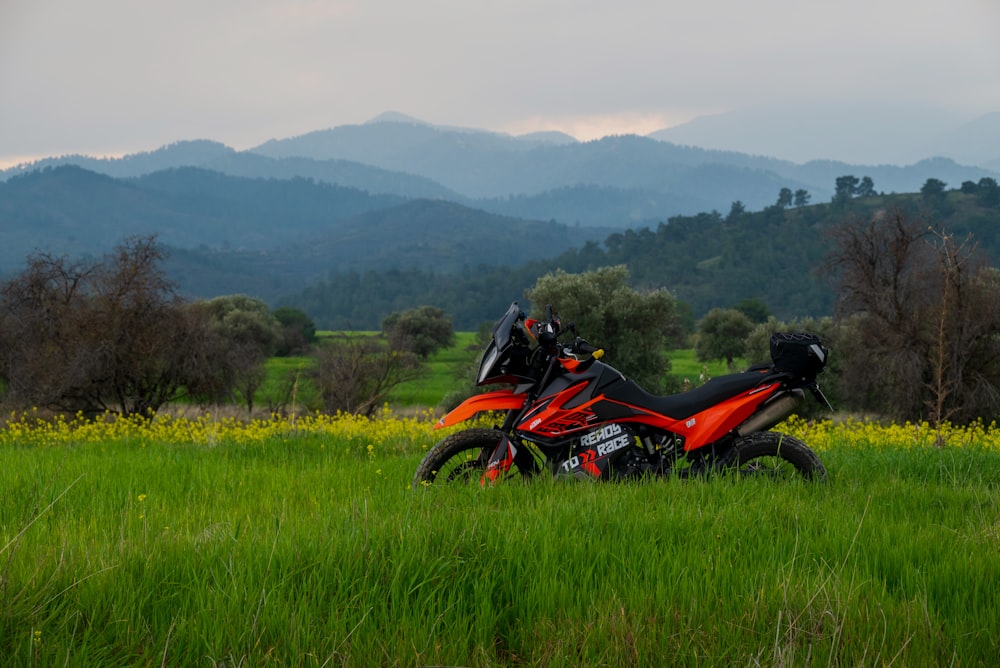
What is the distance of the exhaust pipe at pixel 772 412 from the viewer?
589cm

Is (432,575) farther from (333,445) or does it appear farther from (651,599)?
(333,445)

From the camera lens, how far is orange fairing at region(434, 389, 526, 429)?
19.7 ft

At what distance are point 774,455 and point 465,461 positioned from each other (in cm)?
239

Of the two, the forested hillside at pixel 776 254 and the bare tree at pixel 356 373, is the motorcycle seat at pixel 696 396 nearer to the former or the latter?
the bare tree at pixel 356 373

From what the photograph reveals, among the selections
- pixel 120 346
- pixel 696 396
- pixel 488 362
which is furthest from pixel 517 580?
pixel 120 346

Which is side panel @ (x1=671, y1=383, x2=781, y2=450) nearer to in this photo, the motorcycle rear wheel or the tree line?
the motorcycle rear wheel

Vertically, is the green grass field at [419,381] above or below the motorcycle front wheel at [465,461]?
below

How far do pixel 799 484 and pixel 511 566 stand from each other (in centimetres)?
278

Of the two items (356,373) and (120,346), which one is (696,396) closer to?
(120,346)

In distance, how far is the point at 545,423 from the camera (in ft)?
19.7

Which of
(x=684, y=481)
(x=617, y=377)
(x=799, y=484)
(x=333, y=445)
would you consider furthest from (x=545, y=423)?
(x=333, y=445)

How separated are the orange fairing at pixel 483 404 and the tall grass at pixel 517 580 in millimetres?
788

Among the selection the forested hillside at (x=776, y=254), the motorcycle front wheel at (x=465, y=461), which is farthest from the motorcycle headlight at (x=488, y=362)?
the forested hillside at (x=776, y=254)

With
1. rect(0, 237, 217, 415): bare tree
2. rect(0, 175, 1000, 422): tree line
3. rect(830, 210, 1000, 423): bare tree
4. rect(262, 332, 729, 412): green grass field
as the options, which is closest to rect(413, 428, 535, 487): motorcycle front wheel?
rect(0, 175, 1000, 422): tree line
